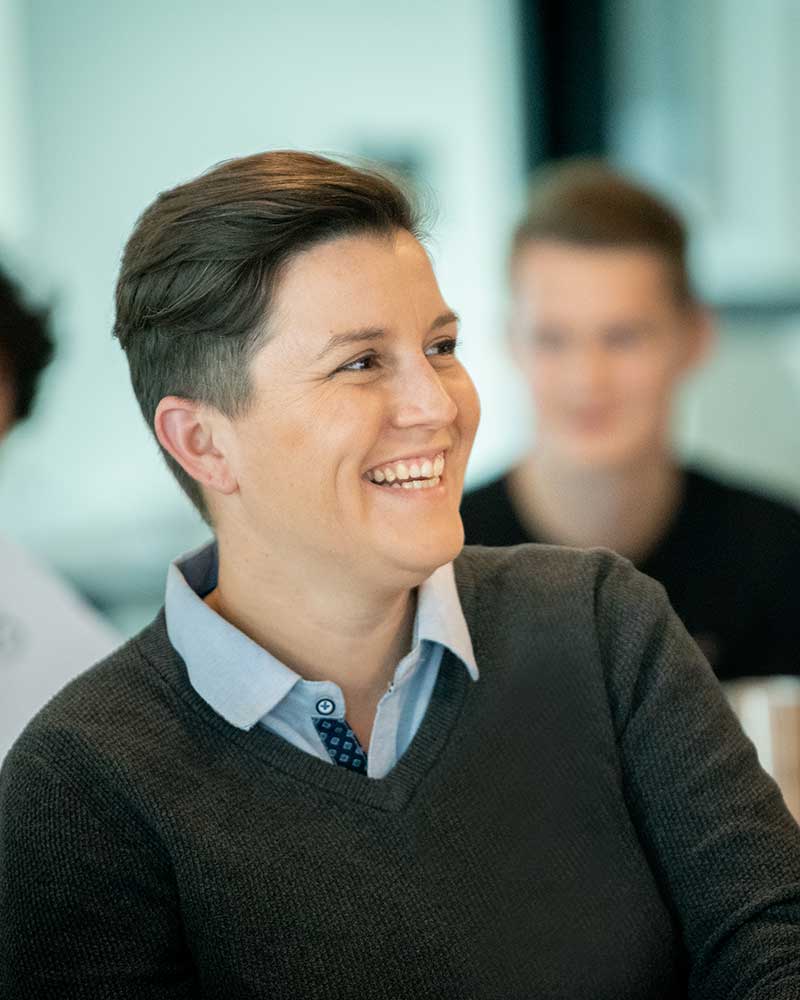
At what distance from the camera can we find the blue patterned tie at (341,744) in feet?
4.33

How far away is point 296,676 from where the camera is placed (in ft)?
4.25

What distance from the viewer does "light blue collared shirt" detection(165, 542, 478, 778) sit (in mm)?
Answer: 1282

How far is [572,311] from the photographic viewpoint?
95.9 inches

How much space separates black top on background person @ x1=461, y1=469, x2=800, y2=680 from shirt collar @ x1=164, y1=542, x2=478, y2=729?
88 cm

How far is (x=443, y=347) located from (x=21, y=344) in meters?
0.94

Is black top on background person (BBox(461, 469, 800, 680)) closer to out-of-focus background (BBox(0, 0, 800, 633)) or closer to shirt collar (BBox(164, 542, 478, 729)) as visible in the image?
shirt collar (BBox(164, 542, 478, 729))

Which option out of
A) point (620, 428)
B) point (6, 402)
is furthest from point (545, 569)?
point (620, 428)

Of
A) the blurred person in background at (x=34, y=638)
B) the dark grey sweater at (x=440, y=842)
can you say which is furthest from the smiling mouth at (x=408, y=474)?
the blurred person in background at (x=34, y=638)

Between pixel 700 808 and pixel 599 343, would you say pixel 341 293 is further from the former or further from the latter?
pixel 599 343

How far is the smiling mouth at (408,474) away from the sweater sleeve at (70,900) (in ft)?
1.25

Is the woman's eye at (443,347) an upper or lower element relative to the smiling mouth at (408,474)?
upper

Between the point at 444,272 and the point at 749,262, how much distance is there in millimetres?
814

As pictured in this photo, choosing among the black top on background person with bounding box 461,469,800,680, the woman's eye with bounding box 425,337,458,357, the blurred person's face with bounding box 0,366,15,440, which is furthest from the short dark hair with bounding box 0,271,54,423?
the woman's eye with bounding box 425,337,458,357

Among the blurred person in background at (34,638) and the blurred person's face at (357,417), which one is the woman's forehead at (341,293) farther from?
the blurred person in background at (34,638)
